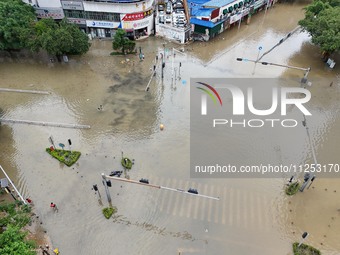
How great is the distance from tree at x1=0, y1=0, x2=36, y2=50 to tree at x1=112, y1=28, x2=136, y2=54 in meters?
12.7

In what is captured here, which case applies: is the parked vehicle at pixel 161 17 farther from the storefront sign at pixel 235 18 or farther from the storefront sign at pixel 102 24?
the storefront sign at pixel 235 18

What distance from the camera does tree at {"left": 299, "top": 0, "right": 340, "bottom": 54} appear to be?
43.0m

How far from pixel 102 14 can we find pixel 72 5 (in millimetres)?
5018

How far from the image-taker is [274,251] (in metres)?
24.4

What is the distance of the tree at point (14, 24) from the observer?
42875 mm

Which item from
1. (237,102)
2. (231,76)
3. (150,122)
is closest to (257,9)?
(231,76)

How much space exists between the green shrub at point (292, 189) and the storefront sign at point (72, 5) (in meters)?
42.3

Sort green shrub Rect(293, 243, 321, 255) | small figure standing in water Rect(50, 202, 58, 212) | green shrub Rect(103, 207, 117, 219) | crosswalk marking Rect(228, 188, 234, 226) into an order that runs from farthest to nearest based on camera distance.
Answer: small figure standing in water Rect(50, 202, 58, 212) < green shrub Rect(103, 207, 117, 219) < crosswalk marking Rect(228, 188, 234, 226) < green shrub Rect(293, 243, 321, 255)

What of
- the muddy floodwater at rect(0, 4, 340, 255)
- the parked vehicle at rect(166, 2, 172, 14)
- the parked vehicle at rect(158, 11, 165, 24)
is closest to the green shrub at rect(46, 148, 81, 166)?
the muddy floodwater at rect(0, 4, 340, 255)

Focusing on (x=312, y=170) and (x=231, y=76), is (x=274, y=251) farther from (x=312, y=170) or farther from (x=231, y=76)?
(x=231, y=76)

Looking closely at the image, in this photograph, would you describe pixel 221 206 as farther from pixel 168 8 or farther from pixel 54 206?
pixel 168 8

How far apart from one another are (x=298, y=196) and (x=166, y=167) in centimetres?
1355

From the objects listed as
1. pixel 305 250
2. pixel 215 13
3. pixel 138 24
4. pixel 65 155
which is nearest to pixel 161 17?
pixel 138 24

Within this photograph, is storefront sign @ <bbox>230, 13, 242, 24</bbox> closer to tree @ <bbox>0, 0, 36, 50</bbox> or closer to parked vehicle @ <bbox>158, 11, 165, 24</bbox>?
parked vehicle @ <bbox>158, 11, 165, 24</bbox>
